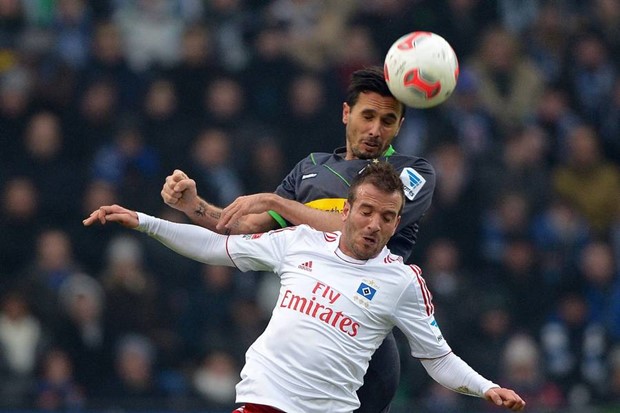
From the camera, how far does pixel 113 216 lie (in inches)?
291

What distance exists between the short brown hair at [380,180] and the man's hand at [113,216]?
1148 millimetres

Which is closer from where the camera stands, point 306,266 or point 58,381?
point 306,266

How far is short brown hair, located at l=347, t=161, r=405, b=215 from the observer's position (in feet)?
23.8

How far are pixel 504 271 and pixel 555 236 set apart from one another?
30.1 inches

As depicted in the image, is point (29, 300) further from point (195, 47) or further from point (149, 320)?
point (195, 47)

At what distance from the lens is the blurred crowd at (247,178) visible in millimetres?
13242

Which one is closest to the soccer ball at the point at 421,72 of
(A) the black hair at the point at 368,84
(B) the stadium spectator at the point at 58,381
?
(A) the black hair at the point at 368,84

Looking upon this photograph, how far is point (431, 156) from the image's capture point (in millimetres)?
14594

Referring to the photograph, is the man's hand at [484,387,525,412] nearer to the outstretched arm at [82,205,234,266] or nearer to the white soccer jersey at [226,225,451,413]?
the white soccer jersey at [226,225,451,413]

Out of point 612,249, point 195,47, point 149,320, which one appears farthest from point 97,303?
point 612,249

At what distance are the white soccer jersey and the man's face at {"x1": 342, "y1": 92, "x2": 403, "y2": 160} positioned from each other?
62 centimetres

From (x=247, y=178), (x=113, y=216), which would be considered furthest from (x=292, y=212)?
(x=247, y=178)

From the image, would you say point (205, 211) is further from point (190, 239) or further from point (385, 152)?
point (385, 152)

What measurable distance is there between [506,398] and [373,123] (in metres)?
1.70
